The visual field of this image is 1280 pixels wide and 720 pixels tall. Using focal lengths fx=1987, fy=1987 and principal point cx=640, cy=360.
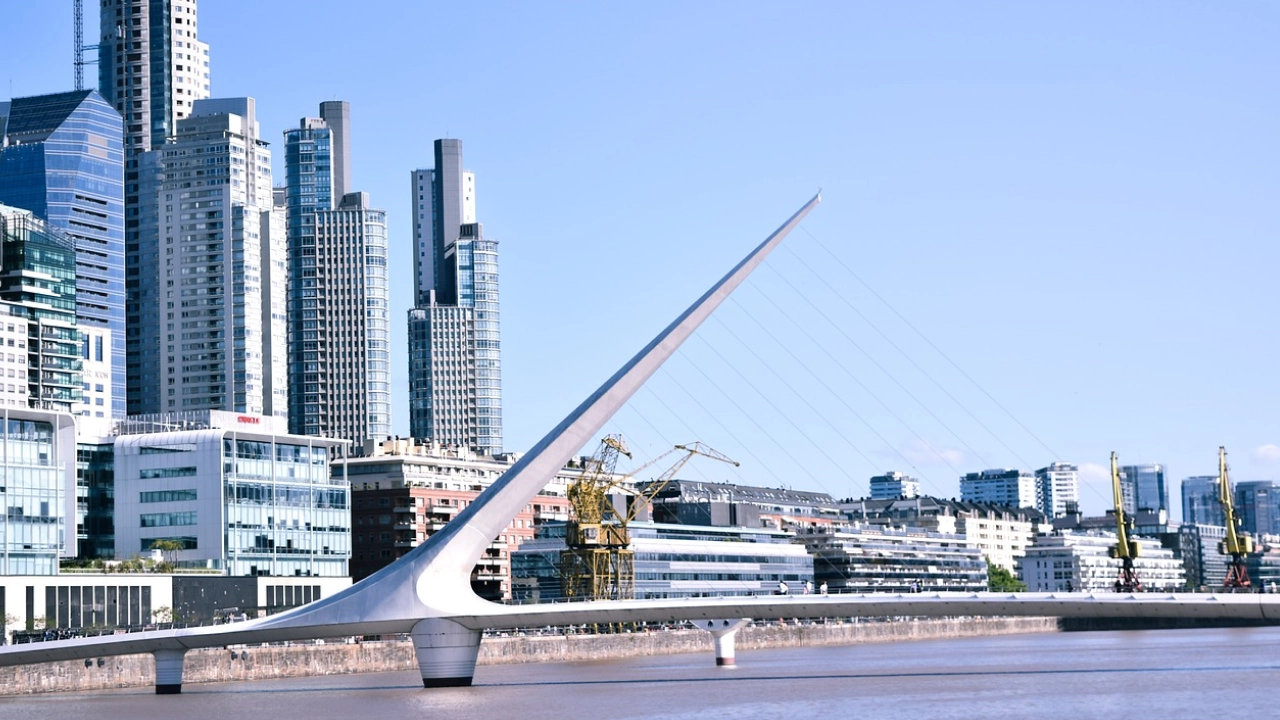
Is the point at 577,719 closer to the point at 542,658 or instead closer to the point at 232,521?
the point at 542,658

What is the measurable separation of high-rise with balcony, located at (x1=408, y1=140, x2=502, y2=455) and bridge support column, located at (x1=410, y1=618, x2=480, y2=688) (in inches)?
4441

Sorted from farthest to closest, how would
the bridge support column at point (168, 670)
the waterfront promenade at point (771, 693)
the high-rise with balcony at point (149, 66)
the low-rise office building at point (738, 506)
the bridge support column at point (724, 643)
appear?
the high-rise with balcony at point (149, 66)
the low-rise office building at point (738, 506)
the bridge support column at point (724, 643)
the bridge support column at point (168, 670)
the waterfront promenade at point (771, 693)

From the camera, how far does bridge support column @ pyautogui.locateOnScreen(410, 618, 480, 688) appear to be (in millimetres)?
45781

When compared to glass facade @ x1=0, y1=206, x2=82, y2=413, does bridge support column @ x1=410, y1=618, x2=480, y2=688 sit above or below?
below

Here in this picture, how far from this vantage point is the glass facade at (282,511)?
254 feet

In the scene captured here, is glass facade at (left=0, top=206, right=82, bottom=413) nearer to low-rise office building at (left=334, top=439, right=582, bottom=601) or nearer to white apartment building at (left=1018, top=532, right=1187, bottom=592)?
low-rise office building at (left=334, top=439, right=582, bottom=601)

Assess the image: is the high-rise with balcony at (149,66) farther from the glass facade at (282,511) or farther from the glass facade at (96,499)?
the glass facade at (96,499)

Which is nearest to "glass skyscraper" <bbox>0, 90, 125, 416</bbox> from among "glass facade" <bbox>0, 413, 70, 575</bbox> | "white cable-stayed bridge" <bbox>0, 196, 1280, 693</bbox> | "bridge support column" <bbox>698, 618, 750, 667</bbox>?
"glass facade" <bbox>0, 413, 70, 575</bbox>

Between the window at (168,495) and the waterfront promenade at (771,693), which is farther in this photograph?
the window at (168,495)

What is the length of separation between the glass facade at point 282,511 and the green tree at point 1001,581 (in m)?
77.8

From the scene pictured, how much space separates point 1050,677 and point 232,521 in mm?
39742

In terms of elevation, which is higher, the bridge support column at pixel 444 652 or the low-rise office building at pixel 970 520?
the low-rise office building at pixel 970 520

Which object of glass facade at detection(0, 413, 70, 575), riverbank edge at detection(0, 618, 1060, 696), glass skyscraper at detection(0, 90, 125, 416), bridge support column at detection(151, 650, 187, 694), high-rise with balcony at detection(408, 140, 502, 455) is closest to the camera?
bridge support column at detection(151, 650, 187, 694)

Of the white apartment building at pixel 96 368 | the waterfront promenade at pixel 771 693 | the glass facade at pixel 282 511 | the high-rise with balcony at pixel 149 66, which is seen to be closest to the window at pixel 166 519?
the glass facade at pixel 282 511
